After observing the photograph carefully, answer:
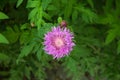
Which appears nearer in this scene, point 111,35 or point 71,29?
point 71,29

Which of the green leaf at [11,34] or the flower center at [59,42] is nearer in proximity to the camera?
the flower center at [59,42]

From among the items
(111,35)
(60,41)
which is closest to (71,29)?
(60,41)

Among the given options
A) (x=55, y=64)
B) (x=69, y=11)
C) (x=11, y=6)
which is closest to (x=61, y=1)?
(x=69, y=11)

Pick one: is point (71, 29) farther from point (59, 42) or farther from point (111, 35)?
point (111, 35)

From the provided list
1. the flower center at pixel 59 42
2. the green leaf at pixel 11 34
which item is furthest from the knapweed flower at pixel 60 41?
the green leaf at pixel 11 34

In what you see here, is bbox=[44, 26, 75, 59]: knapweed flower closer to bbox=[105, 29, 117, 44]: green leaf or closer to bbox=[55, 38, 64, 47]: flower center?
bbox=[55, 38, 64, 47]: flower center

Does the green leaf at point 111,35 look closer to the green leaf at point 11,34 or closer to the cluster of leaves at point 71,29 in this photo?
the cluster of leaves at point 71,29

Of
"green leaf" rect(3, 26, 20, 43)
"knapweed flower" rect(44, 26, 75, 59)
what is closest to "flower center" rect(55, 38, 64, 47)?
"knapweed flower" rect(44, 26, 75, 59)
